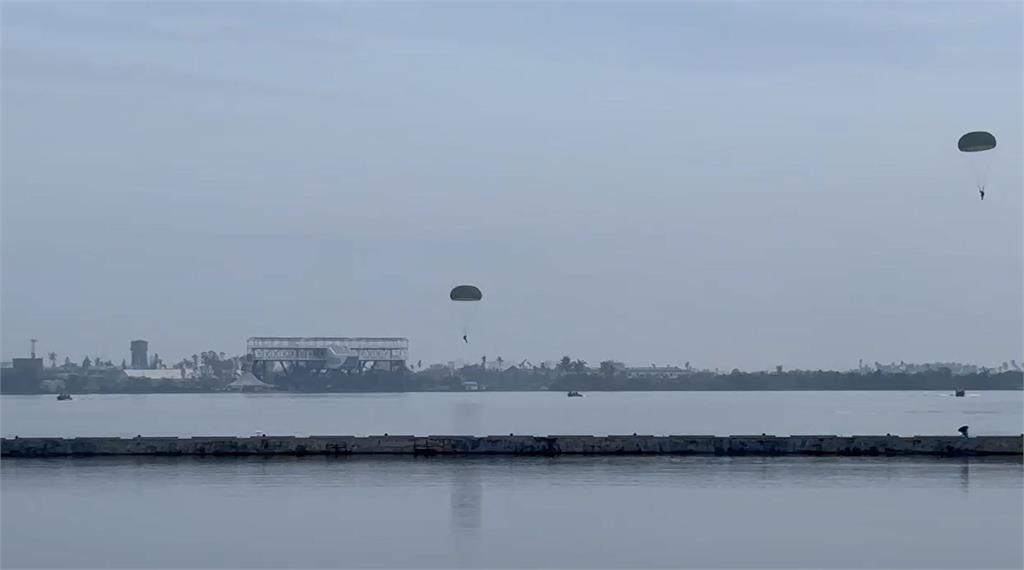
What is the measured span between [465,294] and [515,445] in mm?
7064

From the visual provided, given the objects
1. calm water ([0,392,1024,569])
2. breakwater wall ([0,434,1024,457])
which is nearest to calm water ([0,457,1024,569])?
calm water ([0,392,1024,569])

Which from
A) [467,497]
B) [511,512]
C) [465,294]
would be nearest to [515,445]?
[465,294]

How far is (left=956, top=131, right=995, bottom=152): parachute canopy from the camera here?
40562 millimetres

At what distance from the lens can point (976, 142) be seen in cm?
4069

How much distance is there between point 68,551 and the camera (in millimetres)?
→ 25125

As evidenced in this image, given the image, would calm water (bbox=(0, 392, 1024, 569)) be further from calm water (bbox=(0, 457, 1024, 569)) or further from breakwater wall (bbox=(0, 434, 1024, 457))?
breakwater wall (bbox=(0, 434, 1024, 457))

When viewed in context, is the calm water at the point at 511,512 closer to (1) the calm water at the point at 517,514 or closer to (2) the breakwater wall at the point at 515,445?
(1) the calm water at the point at 517,514

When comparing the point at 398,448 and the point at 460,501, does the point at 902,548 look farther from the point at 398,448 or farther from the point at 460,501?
the point at 398,448

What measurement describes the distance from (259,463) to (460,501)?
1197cm

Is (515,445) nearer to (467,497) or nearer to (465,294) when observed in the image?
(465,294)

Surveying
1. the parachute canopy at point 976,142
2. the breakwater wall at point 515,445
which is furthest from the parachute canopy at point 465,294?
the parachute canopy at point 976,142

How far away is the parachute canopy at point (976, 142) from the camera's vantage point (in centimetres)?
4056

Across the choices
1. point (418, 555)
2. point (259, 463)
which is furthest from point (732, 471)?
point (418, 555)

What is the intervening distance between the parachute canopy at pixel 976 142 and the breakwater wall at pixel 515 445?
896 centimetres
